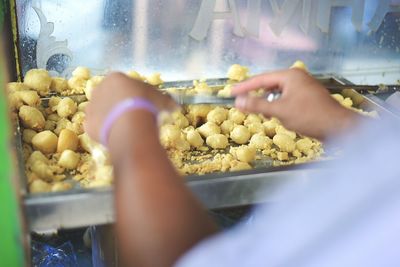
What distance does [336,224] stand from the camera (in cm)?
87

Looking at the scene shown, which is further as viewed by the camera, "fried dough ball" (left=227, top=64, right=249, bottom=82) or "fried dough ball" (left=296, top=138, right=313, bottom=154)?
"fried dough ball" (left=227, top=64, right=249, bottom=82)

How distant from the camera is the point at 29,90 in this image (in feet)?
7.06

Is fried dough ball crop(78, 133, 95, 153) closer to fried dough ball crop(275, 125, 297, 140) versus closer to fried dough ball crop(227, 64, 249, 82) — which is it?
fried dough ball crop(275, 125, 297, 140)

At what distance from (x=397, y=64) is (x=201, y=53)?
1.16 metres

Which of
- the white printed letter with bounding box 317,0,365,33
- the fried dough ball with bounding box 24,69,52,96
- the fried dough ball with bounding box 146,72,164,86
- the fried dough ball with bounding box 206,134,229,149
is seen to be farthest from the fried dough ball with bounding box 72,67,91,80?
the white printed letter with bounding box 317,0,365,33

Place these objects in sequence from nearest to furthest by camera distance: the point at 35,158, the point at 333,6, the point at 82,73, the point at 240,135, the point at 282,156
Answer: the point at 35,158, the point at 282,156, the point at 240,135, the point at 82,73, the point at 333,6

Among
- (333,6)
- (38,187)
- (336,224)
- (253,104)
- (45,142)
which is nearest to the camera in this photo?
(336,224)

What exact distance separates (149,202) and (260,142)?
112 centimetres

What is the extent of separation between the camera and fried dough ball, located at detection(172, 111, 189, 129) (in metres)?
2.12

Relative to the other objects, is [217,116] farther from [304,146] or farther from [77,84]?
[77,84]

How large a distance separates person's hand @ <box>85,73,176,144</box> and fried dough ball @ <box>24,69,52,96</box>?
1.07 metres

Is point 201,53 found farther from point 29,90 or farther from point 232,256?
point 232,256

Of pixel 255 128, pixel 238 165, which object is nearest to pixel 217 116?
pixel 255 128

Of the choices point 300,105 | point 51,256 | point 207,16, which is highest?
point 207,16
